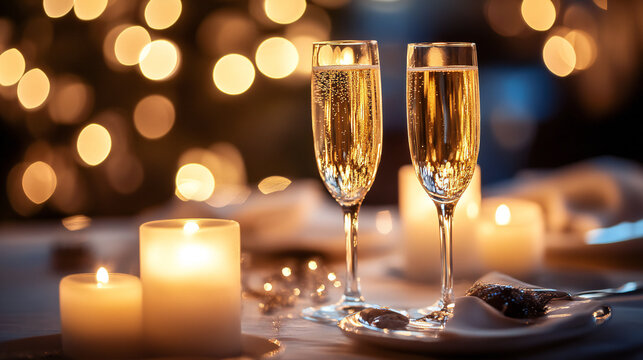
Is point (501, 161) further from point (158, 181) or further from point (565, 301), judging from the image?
point (565, 301)

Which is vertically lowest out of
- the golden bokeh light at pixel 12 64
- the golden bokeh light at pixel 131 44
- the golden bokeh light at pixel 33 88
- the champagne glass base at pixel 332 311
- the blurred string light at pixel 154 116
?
the champagne glass base at pixel 332 311

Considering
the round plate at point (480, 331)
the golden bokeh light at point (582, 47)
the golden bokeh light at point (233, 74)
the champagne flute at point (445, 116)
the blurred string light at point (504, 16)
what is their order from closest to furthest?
1. the round plate at point (480, 331)
2. the champagne flute at point (445, 116)
3. the golden bokeh light at point (233, 74)
4. the golden bokeh light at point (582, 47)
5. the blurred string light at point (504, 16)

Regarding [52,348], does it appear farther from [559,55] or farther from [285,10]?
[559,55]

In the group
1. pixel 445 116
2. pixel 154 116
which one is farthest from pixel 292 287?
pixel 154 116

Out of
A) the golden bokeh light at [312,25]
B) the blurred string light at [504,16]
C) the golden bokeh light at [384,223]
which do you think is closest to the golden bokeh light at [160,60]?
the golden bokeh light at [312,25]

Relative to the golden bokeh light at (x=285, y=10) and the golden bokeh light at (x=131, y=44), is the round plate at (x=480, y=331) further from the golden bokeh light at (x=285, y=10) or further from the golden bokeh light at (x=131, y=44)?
Result: the golden bokeh light at (x=285, y=10)
